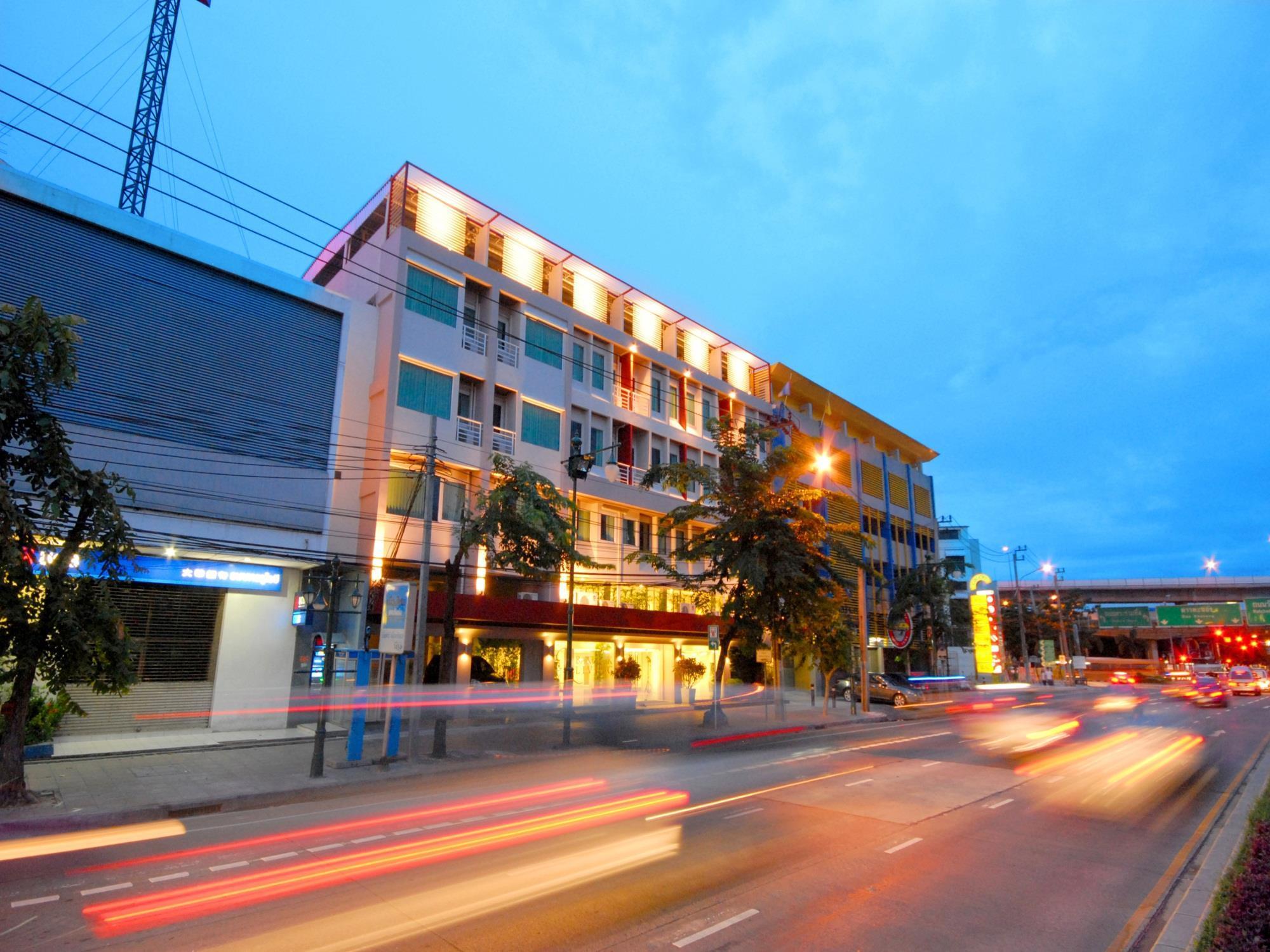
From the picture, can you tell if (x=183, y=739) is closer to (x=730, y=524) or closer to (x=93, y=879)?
(x=93, y=879)

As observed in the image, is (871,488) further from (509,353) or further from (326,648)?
(326,648)

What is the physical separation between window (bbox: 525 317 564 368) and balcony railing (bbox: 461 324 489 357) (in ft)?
6.48

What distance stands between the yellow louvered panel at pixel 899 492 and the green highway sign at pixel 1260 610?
32.8m

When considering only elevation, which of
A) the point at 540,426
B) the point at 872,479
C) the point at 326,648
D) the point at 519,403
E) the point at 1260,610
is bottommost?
the point at 326,648

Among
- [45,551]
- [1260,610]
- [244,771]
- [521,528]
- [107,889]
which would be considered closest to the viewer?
[107,889]

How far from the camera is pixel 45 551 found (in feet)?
40.5

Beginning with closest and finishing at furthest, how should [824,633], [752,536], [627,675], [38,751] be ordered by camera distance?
[38,751] → [752,536] → [824,633] → [627,675]

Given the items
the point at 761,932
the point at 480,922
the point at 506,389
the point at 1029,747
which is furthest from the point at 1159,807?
the point at 506,389

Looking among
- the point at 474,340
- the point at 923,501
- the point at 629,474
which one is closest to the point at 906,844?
the point at 474,340

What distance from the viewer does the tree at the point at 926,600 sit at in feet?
159

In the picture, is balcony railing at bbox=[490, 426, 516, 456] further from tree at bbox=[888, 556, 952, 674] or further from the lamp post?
tree at bbox=[888, 556, 952, 674]

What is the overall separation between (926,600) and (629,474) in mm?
25300

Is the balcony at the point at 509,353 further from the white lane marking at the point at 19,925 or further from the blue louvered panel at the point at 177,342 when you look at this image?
the white lane marking at the point at 19,925

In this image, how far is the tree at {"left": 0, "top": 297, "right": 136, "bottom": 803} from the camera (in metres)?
11.2
